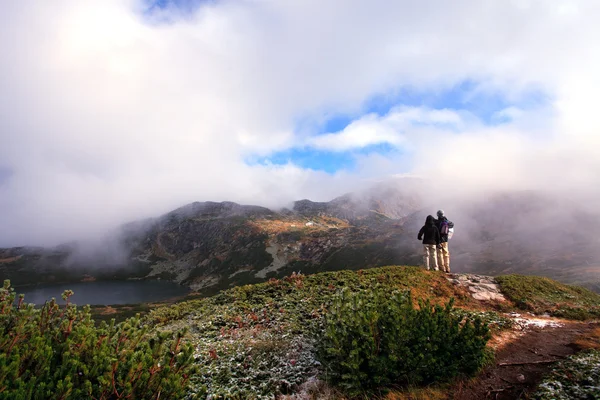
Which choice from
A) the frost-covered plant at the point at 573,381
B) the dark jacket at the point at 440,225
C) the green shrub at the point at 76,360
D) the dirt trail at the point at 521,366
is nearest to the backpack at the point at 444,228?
the dark jacket at the point at 440,225

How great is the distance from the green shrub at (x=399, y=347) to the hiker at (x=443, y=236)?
→ 15.9 m

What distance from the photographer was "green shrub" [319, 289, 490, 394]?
8148 mm

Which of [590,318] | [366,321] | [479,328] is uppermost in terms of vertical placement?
[366,321]

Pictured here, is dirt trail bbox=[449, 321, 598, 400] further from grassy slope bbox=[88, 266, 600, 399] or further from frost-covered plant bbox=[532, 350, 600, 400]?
grassy slope bbox=[88, 266, 600, 399]

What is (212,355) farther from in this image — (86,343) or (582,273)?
(582,273)

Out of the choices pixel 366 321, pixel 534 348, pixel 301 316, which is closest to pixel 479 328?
pixel 366 321

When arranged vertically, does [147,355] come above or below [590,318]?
above

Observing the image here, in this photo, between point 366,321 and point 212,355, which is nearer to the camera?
point 366,321

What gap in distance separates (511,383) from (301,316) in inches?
361

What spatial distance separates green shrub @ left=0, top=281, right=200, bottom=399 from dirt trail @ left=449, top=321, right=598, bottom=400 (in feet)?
24.1

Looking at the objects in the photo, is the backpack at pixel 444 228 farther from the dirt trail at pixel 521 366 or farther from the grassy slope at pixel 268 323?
the dirt trail at pixel 521 366

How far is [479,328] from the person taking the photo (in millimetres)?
8914

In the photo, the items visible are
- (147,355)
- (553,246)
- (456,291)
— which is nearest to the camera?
(147,355)

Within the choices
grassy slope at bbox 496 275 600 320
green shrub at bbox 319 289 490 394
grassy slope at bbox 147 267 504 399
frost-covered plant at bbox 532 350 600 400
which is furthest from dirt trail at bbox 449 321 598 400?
grassy slope at bbox 496 275 600 320
